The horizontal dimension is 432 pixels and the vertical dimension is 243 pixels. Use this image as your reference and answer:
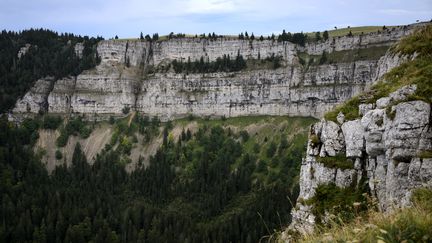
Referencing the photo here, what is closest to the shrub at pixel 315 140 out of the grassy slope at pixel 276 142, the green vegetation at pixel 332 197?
the green vegetation at pixel 332 197

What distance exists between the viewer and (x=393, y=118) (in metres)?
27.0

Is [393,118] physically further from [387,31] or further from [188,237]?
[387,31]

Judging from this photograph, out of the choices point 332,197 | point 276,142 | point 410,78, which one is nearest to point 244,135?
point 276,142

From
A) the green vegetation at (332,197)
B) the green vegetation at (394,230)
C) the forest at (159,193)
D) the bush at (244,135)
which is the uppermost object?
the green vegetation at (394,230)

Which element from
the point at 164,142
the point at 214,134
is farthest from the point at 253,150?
the point at 164,142

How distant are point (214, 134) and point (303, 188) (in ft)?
535

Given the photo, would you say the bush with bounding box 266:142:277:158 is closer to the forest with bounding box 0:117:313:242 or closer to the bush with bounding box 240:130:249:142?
the forest with bounding box 0:117:313:242

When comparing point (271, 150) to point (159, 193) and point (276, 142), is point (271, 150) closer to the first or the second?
point (276, 142)

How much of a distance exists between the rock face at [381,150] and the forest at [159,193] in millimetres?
54921

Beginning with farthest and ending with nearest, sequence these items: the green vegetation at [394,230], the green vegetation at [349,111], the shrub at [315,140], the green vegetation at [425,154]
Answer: the shrub at [315,140], the green vegetation at [349,111], the green vegetation at [425,154], the green vegetation at [394,230]

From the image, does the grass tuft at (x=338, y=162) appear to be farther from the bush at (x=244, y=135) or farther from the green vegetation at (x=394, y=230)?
the bush at (x=244, y=135)

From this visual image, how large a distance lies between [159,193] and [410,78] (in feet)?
443

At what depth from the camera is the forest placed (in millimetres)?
113562

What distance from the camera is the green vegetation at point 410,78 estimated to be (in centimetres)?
2737
